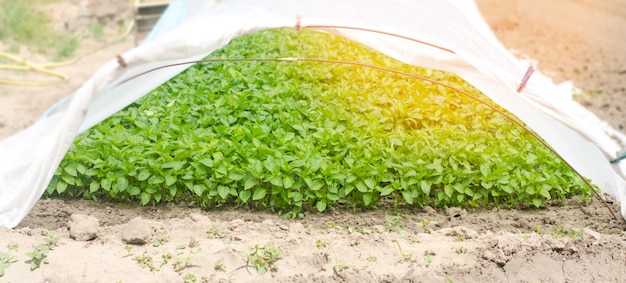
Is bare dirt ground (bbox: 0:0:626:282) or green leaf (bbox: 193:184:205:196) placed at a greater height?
green leaf (bbox: 193:184:205:196)

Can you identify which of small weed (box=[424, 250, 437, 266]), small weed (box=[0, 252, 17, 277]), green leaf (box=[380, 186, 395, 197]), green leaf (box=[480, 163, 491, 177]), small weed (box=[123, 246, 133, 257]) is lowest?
small weed (box=[0, 252, 17, 277])

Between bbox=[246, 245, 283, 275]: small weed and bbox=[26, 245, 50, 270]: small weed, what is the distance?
118 centimetres

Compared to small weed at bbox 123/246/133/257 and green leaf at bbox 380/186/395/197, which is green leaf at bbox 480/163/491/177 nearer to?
green leaf at bbox 380/186/395/197

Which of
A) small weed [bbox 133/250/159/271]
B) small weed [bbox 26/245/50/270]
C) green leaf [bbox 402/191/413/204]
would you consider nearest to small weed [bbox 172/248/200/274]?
small weed [bbox 133/250/159/271]

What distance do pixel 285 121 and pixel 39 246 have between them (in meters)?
1.96

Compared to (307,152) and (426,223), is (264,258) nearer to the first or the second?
(307,152)

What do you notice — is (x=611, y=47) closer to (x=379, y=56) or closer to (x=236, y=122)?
(x=379, y=56)

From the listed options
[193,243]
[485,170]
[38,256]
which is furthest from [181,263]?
[485,170]

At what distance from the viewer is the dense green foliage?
4785mm

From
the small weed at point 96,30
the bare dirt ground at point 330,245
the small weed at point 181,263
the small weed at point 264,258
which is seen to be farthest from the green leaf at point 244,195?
the small weed at point 96,30

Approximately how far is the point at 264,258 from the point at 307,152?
3.41ft

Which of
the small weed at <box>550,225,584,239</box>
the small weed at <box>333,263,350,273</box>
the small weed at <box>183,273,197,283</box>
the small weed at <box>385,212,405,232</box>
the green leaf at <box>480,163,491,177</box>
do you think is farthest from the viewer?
the green leaf at <box>480,163,491,177</box>

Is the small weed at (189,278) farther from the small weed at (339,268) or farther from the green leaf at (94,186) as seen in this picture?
the green leaf at (94,186)

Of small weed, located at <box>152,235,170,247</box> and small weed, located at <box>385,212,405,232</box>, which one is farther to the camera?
small weed, located at <box>385,212,405,232</box>
